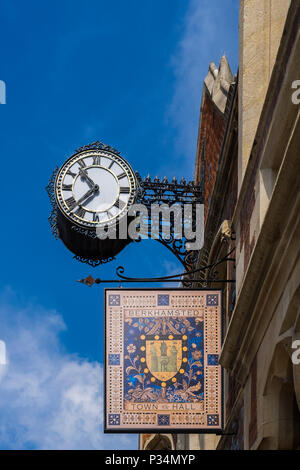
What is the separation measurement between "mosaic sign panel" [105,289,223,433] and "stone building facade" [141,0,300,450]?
0.57 m

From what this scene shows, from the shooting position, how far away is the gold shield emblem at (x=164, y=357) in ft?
52.1

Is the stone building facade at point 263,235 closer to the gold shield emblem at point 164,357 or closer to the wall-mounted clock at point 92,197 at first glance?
the gold shield emblem at point 164,357

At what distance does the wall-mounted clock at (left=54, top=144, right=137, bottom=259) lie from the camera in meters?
20.2

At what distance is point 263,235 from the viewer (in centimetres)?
1173

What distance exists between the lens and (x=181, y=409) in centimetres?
1570

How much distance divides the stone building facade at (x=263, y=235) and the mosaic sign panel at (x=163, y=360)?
574 millimetres

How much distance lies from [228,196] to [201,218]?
150 inches

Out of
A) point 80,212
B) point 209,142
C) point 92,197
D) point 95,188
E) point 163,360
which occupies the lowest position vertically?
point 163,360

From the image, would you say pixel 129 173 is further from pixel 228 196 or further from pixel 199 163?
pixel 199 163

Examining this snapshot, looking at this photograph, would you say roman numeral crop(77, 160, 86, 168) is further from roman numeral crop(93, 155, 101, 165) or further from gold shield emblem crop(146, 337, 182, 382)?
gold shield emblem crop(146, 337, 182, 382)

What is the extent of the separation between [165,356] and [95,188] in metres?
5.52

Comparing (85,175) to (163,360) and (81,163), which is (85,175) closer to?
(81,163)

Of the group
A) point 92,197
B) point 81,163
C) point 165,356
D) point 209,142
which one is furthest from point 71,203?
point 165,356
